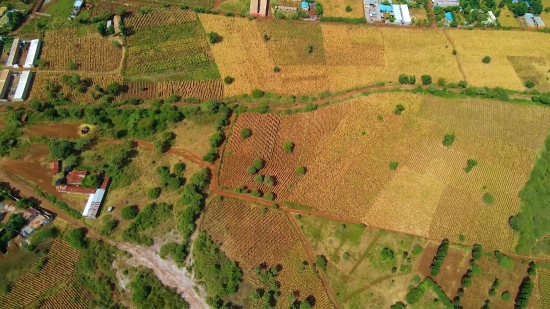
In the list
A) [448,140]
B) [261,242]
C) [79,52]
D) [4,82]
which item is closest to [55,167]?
[4,82]

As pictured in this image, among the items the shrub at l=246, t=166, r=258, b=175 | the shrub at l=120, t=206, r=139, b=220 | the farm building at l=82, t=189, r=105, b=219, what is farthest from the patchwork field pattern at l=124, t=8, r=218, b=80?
the shrub at l=120, t=206, r=139, b=220

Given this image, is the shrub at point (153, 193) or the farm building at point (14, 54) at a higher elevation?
the farm building at point (14, 54)

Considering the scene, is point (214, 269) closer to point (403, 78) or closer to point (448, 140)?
point (448, 140)

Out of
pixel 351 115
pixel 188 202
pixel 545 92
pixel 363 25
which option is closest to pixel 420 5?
pixel 363 25

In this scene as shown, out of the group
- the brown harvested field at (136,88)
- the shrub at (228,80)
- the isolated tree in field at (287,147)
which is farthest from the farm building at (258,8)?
the isolated tree in field at (287,147)

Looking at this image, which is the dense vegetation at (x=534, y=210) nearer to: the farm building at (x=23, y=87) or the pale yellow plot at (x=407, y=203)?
the pale yellow plot at (x=407, y=203)

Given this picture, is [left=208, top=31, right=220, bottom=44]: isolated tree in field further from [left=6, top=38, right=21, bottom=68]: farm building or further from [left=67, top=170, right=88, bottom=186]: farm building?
[left=6, top=38, right=21, bottom=68]: farm building

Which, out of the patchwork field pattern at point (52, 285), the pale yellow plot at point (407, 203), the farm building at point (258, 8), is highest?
the farm building at point (258, 8)
